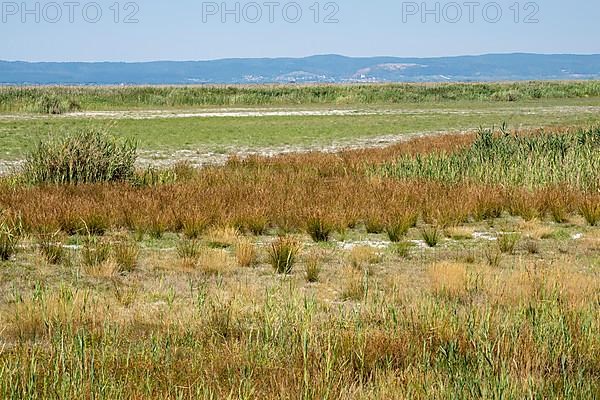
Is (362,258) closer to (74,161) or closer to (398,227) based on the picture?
(398,227)

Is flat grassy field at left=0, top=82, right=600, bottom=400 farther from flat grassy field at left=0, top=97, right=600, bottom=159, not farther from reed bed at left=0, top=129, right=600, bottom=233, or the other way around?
flat grassy field at left=0, top=97, right=600, bottom=159

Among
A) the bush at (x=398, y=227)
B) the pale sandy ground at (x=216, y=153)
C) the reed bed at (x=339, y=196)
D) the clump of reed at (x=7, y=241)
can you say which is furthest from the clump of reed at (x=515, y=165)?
the clump of reed at (x=7, y=241)

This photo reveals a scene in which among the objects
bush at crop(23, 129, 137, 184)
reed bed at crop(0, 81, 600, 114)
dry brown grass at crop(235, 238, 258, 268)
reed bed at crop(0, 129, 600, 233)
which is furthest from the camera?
reed bed at crop(0, 81, 600, 114)

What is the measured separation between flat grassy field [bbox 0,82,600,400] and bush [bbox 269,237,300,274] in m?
0.03

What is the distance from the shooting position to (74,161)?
50.7ft

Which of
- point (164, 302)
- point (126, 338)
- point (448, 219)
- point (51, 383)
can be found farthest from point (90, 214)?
point (51, 383)

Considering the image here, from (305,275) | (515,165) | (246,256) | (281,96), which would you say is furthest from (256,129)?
(281,96)

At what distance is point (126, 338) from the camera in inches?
215

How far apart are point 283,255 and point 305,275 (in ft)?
2.05

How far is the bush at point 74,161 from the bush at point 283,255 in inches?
279

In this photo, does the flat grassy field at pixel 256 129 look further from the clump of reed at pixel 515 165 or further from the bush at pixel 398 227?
the bush at pixel 398 227

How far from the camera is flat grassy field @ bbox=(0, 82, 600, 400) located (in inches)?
183

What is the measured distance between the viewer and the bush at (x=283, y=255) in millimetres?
9047

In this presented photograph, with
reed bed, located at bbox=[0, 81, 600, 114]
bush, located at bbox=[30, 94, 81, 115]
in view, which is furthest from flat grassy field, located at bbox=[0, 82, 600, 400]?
reed bed, located at bbox=[0, 81, 600, 114]
